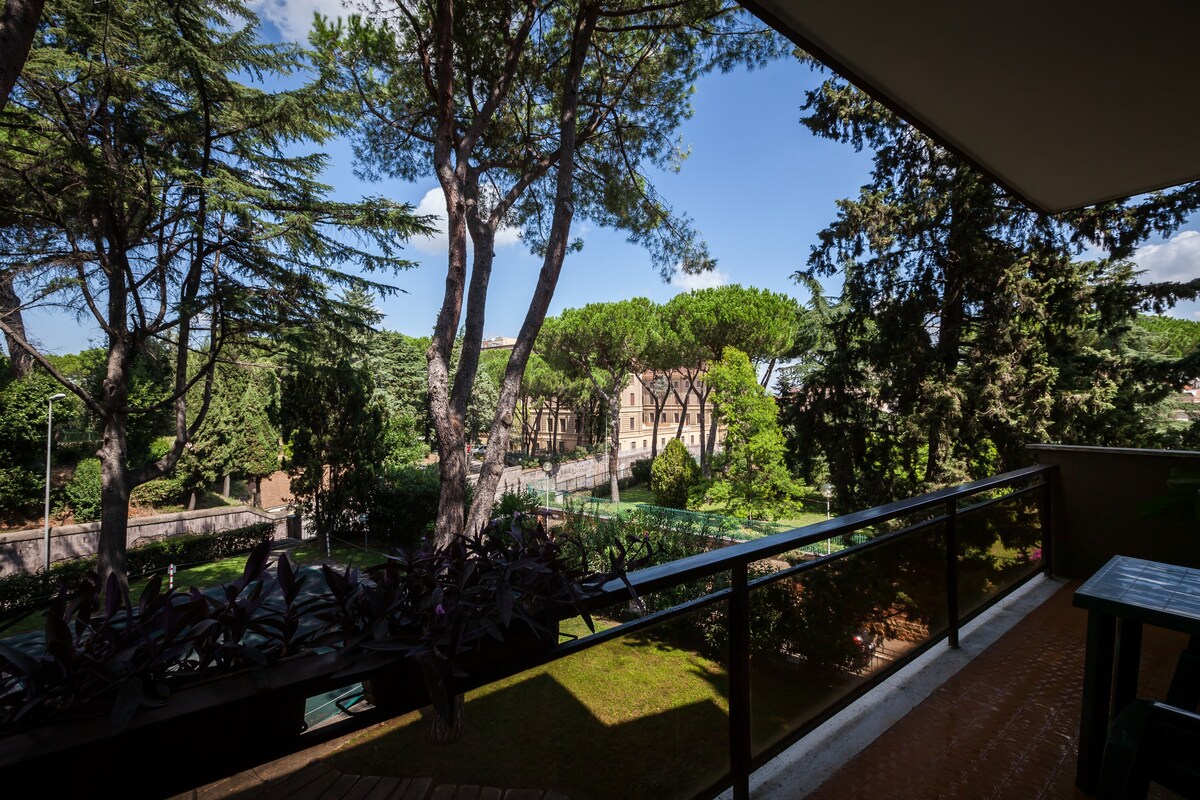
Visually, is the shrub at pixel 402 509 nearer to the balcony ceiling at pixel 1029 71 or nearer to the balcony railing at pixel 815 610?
the balcony railing at pixel 815 610

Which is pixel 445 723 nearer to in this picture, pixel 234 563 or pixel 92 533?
pixel 234 563

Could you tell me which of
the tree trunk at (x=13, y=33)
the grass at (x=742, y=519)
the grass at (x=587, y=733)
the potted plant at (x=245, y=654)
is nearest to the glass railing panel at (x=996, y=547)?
the grass at (x=587, y=733)

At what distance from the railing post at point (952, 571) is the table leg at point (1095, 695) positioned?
2.98 feet

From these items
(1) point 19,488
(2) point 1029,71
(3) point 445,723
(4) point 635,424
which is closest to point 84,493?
(1) point 19,488

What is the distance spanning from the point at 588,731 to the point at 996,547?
10.0ft

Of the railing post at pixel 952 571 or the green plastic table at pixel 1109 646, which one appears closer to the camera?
the green plastic table at pixel 1109 646

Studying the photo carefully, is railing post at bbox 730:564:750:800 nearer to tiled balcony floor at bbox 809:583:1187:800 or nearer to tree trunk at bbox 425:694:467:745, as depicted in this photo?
tiled balcony floor at bbox 809:583:1187:800

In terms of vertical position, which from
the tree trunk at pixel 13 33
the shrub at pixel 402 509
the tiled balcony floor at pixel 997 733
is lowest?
the shrub at pixel 402 509

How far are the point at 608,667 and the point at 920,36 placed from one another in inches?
98.8

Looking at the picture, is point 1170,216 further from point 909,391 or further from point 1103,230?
point 909,391

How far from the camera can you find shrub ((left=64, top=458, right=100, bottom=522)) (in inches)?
639

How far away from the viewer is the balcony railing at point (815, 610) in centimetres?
139

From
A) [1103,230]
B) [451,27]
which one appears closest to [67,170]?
[451,27]

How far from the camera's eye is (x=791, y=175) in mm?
10234
